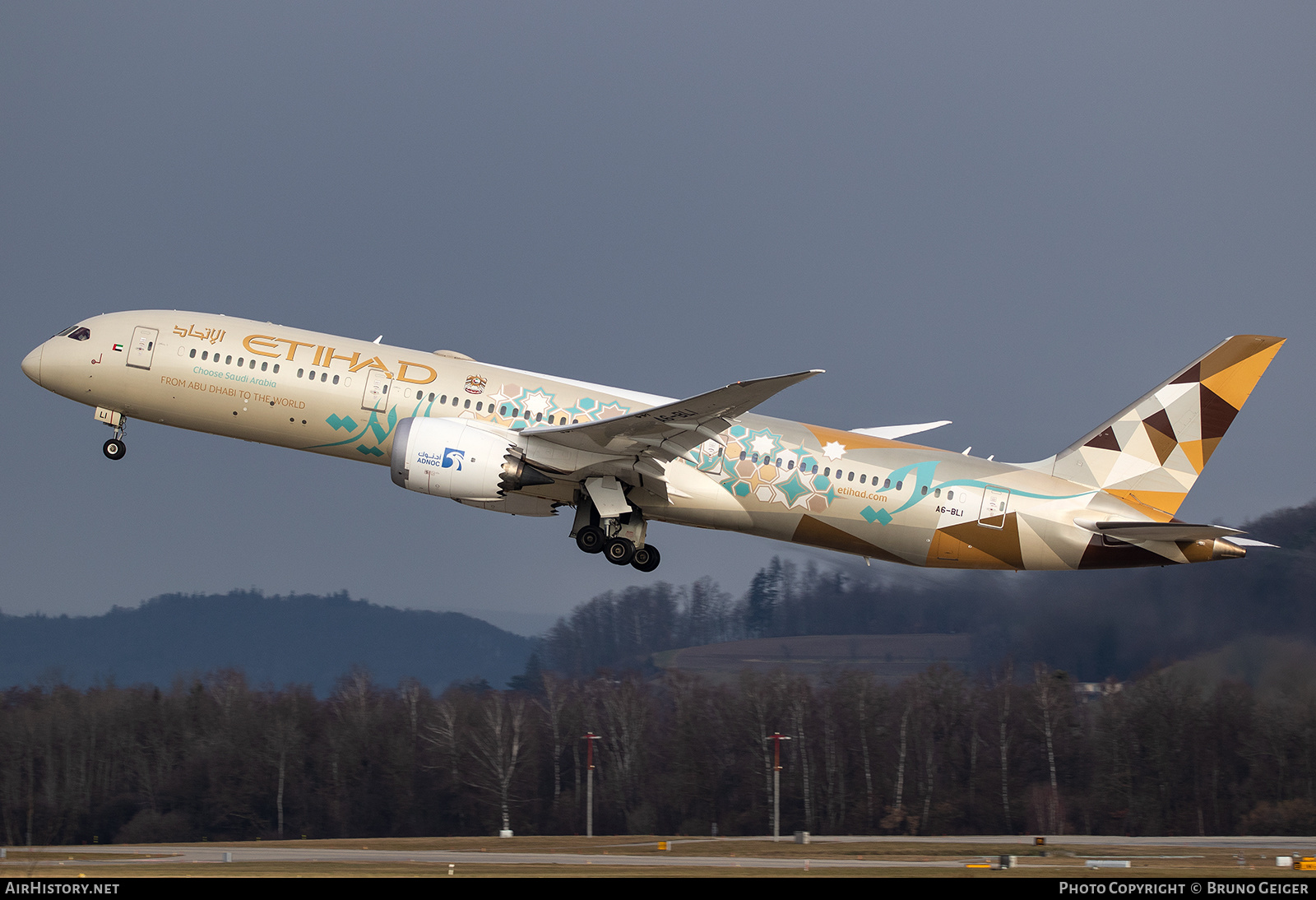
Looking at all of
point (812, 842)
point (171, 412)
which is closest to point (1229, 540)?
point (812, 842)

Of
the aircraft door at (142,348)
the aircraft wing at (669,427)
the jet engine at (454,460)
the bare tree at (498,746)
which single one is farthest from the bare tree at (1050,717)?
the aircraft door at (142,348)

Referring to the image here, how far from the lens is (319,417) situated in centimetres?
2959

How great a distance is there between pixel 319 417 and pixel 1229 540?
2055cm

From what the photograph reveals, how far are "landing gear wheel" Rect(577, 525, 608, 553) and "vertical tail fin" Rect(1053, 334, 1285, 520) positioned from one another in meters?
10.8

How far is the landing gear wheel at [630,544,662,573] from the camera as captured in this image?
30.7m

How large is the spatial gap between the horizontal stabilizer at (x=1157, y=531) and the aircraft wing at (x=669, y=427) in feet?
28.5

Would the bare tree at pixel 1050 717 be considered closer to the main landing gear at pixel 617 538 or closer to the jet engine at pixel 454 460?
the main landing gear at pixel 617 538

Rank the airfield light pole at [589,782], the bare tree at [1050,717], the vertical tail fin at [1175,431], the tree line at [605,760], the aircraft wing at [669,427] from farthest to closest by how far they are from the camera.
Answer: the airfield light pole at [589,782] < the tree line at [605,760] < the bare tree at [1050,717] < the vertical tail fin at [1175,431] < the aircraft wing at [669,427]

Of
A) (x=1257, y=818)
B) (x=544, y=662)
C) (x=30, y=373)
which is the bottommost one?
(x=1257, y=818)

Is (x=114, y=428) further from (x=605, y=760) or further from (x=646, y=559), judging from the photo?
(x=605, y=760)

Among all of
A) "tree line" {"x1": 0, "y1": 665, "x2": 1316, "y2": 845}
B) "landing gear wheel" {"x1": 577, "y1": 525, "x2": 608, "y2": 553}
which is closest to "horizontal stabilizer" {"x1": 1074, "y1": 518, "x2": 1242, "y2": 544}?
"landing gear wheel" {"x1": 577, "y1": 525, "x2": 608, "y2": 553}

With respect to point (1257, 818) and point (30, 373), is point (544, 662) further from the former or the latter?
point (30, 373)

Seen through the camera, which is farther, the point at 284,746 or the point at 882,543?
the point at 284,746

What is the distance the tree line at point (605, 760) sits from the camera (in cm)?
5659
